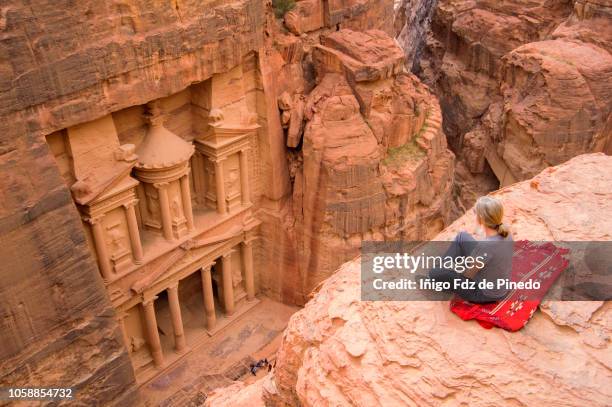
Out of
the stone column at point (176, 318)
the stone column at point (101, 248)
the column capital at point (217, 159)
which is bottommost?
the stone column at point (176, 318)

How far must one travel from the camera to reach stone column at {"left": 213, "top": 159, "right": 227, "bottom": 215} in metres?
12.6

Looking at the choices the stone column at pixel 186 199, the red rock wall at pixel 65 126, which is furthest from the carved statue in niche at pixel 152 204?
the red rock wall at pixel 65 126

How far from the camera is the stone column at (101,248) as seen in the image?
412 inches

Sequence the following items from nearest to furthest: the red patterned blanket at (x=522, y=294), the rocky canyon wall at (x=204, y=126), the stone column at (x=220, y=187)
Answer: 1. the red patterned blanket at (x=522, y=294)
2. the rocky canyon wall at (x=204, y=126)
3. the stone column at (x=220, y=187)

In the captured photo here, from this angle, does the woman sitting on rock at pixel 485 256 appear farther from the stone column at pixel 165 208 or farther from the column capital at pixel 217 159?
the column capital at pixel 217 159

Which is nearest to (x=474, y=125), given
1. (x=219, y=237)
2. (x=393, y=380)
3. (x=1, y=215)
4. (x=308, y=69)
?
(x=308, y=69)

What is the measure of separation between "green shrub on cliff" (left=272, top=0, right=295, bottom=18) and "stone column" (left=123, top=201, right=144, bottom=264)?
18.9ft

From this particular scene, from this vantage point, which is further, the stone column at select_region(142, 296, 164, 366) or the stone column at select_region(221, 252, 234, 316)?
the stone column at select_region(221, 252, 234, 316)

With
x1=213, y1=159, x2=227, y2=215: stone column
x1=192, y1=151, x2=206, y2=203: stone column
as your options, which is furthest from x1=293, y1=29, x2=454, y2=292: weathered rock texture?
x1=192, y1=151, x2=206, y2=203: stone column

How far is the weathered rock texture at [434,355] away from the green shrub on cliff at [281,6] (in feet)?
31.1

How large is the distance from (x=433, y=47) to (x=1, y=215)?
19379mm

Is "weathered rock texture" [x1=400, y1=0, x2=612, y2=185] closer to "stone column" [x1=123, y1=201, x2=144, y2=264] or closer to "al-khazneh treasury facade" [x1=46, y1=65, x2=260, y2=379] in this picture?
"al-khazneh treasury facade" [x1=46, y1=65, x2=260, y2=379]

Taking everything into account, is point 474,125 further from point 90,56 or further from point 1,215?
point 1,215

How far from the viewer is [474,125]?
20250 mm
